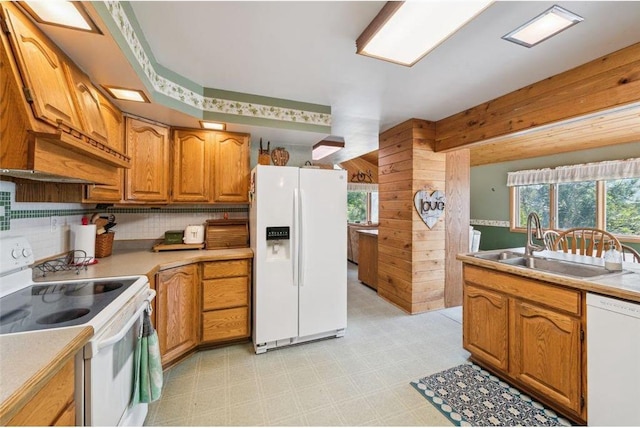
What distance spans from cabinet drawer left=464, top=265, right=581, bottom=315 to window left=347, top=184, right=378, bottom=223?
4.92m

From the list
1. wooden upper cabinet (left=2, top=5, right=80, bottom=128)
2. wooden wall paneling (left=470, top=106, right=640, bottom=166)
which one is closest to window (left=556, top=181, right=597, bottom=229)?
wooden wall paneling (left=470, top=106, right=640, bottom=166)

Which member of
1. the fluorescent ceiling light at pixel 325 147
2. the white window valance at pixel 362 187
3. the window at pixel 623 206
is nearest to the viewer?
the window at pixel 623 206

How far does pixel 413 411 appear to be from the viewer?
168cm

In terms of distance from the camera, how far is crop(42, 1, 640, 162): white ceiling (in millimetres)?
1458

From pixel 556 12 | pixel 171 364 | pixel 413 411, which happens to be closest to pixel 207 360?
pixel 171 364

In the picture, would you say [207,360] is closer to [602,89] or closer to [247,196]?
[247,196]

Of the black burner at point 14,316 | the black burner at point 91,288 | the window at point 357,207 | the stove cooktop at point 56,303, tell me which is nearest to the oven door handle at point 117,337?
the stove cooktop at point 56,303

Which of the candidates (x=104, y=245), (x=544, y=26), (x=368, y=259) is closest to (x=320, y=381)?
(x=104, y=245)

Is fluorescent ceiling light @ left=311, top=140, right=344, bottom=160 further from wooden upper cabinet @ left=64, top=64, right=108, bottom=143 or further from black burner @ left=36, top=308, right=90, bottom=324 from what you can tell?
black burner @ left=36, top=308, right=90, bottom=324

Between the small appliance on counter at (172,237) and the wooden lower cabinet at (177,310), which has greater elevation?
the small appliance on counter at (172,237)

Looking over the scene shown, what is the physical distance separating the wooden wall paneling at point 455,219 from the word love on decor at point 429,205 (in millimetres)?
137

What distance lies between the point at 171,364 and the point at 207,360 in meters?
0.28

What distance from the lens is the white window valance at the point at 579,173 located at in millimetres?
3621

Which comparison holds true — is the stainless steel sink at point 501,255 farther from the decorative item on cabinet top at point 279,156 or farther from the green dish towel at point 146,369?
the green dish towel at point 146,369
